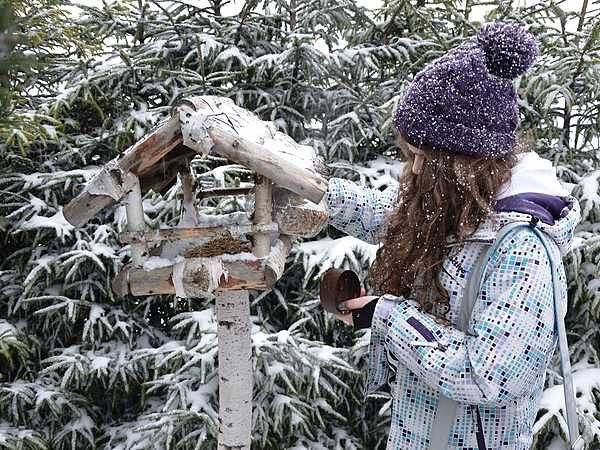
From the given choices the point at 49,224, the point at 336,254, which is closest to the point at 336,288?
the point at 336,254

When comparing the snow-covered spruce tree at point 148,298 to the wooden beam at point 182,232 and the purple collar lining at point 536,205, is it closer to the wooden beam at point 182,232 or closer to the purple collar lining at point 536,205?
the wooden beam at point 182,232

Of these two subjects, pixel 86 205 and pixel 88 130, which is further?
pixel 88 130

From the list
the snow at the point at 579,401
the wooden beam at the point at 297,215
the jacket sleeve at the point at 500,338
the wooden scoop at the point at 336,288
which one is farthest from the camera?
the snow at the point at 579,401

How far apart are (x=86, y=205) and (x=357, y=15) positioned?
188 cm

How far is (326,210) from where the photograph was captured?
141 centimetres

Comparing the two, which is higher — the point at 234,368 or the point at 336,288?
the point at 336,288

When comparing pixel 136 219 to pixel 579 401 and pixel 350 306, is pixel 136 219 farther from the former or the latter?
pixel 579 401

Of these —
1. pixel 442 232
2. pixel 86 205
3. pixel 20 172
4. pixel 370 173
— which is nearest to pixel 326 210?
pixel 442 232

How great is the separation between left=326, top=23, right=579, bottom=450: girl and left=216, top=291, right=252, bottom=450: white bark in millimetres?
282

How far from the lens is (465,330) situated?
1.17 metres

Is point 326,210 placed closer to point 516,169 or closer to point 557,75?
point 516,169

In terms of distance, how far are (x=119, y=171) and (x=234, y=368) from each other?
53 centimetres

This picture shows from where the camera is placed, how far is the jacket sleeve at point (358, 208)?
149 cm

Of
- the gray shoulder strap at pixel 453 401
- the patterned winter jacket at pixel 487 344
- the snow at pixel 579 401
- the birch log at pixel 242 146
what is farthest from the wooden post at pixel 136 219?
the snow at pixel 579 401
